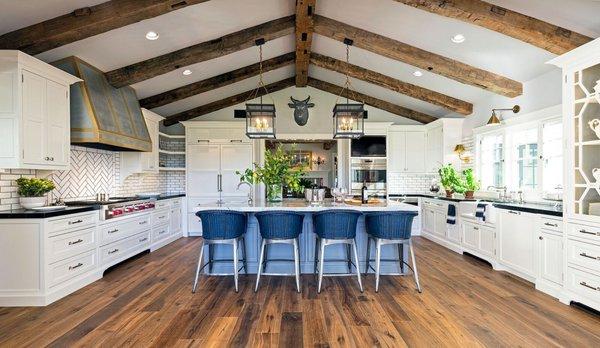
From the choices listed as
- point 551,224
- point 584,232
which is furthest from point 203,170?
point 584,232

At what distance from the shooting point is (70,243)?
3.76 m

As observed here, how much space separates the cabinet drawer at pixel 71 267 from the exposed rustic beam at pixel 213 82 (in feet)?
10.8

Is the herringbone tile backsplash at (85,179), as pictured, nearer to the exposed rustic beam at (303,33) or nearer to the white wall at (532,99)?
the exposed rustic beam at (303,33)

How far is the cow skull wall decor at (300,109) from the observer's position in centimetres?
772

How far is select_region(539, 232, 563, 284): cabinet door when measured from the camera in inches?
140

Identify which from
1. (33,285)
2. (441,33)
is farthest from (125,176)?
(441,33)

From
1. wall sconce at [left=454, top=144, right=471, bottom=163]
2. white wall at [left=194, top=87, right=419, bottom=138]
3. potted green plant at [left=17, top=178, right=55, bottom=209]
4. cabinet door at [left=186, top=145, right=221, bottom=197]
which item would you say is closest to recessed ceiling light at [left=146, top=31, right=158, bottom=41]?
potted green plant at [left=17, top=178, right=55, bottom=209]

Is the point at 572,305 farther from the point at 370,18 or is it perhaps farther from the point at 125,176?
the point at 125,176

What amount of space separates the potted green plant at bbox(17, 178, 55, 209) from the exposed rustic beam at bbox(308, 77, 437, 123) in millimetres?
5697

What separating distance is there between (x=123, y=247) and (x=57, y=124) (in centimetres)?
197

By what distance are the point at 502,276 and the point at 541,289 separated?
1.90 feet

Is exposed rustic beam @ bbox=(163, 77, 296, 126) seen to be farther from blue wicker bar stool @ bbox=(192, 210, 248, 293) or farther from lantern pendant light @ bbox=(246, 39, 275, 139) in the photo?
blue wicker bar stool @ bbox=(192, 210, 248, 293)

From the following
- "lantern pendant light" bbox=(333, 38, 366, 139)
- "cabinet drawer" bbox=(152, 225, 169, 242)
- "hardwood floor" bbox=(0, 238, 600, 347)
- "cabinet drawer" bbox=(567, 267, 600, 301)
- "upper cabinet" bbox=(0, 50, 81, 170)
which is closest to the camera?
"hardwood floor" bbox=(0, 238, 600, 347)

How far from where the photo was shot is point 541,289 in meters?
3.80
